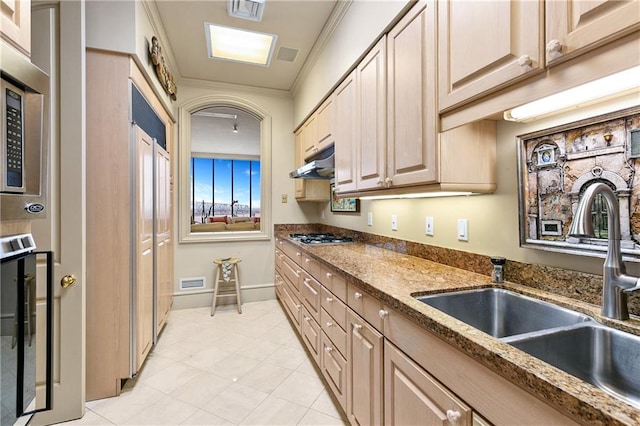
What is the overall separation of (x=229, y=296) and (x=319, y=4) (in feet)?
10.7

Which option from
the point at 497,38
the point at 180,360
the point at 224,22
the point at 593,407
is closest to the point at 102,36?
the point at 224,22

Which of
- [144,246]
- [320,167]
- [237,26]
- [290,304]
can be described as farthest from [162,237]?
[237,26]

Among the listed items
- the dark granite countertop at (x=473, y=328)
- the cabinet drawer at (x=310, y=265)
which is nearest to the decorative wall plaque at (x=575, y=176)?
the dark granite countertop at (x=473, y=328)

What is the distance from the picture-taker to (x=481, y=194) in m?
1.53

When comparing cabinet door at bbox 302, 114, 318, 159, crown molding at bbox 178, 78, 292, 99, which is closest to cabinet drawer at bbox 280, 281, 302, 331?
cabinet door at bbox 302, 114, 318, 159

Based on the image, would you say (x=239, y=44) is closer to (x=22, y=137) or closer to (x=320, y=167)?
(x=320, y=167)

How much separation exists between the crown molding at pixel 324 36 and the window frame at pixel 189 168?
76cm

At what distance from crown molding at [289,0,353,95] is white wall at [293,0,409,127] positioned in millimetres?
29

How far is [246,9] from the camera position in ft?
7.88

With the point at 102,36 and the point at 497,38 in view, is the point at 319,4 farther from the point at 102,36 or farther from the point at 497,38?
the point at 497,38

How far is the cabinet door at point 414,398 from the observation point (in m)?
0.86

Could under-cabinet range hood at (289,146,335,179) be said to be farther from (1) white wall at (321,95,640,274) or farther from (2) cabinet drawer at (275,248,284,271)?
(2) cabinet drawer at (275,248,284,271)

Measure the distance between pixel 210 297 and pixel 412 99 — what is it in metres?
3.35

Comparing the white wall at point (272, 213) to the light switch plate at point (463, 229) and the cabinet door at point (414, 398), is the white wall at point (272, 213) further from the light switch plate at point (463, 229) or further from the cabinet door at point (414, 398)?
the cabinet door at point (414, 398)
